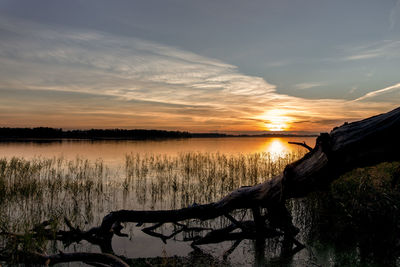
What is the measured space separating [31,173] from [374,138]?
1665 centimetres

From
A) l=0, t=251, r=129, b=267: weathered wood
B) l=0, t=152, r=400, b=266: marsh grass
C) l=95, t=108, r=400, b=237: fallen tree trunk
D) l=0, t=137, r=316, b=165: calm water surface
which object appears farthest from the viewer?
l=0, t=137, r=316, b=165: calm water surface

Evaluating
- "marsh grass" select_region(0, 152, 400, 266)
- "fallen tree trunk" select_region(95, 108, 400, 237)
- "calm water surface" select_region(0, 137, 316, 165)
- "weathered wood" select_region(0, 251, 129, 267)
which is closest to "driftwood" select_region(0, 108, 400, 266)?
"fallen tree trunk" select_region(95, 108, 400, 237)

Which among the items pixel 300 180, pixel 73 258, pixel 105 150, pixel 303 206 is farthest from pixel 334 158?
pixel 105 150

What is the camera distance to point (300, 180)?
454 cm

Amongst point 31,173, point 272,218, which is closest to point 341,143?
point 272,218

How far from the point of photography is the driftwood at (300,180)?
386 cm

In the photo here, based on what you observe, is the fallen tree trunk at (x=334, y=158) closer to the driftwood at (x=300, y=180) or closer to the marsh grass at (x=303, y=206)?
the driftwood at (x=300, y=180)

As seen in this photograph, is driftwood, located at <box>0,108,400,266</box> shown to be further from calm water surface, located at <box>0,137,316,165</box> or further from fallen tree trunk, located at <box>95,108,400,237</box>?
calm water surface, located at <box>0,137,316,165</box>

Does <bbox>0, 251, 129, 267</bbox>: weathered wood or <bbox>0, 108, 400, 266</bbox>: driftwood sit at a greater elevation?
<bbox>0, 108, 400, 266</bbox>: driftwood

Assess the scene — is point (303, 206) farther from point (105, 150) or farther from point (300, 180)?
point (105, 150)

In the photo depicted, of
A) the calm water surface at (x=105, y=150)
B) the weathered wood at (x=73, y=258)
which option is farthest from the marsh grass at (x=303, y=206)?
the calm water surface at (x=105, y=150)

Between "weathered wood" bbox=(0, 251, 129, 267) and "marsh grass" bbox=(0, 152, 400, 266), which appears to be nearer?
"weathered wood" bbox=(0, 251, 129, 267)

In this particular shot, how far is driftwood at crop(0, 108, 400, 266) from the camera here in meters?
3.86

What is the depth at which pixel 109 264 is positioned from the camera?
496cm
